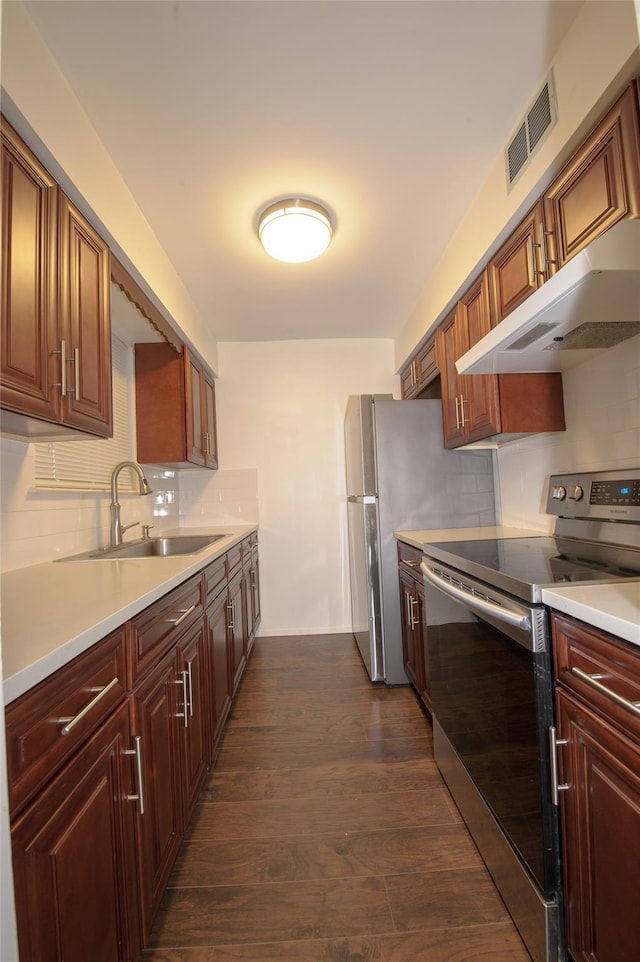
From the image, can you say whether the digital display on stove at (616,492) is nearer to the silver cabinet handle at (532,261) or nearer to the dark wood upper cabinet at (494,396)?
the dark wood upper cabinet at (494,396)

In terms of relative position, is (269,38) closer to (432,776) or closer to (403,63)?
(403,63)

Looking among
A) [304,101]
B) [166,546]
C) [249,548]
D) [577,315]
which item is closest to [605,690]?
[577,315]

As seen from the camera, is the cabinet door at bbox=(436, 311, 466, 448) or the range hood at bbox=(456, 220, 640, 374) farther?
the cabinet door at bbox=(436, 311, 466, 448)

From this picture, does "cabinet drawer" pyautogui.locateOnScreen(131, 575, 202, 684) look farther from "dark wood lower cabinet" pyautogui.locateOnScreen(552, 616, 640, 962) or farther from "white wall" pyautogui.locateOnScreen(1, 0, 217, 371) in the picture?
"white wall" pyautogui.locateOnScreen(1, 0, 217, 371)

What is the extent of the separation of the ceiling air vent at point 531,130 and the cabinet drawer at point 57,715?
1.86m

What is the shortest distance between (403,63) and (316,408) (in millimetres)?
2460

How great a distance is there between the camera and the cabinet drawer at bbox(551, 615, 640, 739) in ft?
2.60

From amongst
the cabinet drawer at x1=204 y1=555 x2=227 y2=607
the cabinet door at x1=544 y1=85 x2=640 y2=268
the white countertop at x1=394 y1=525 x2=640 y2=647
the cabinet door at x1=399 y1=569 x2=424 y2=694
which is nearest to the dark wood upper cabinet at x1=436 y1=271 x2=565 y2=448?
the cabinet door at x1=544 y1=85 x2=640 y2=268

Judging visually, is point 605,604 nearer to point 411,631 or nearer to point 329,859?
point 329,859

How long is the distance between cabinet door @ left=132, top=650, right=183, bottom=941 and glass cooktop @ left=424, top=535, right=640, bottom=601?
94 centimetres

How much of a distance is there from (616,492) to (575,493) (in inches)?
9.1

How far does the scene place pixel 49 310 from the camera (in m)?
1.27

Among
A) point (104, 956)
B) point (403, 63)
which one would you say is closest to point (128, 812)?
point (104, 956)

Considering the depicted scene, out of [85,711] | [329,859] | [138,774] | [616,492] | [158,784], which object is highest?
[616,492]
